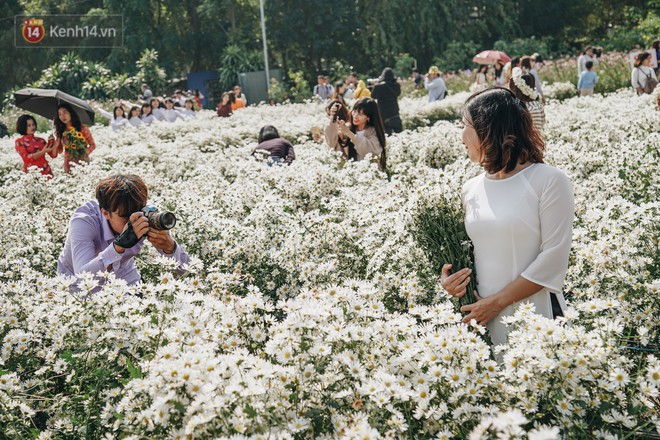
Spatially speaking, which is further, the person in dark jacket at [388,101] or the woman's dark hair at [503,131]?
the person in dark jacket at [388,101]

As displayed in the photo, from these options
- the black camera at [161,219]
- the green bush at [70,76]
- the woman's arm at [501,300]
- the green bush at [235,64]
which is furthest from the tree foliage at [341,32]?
the woman's arm at [501,300]

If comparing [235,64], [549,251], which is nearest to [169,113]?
[549,251]

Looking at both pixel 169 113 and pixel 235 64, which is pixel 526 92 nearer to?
pixel 169 113

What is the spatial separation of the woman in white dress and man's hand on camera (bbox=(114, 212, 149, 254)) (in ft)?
5.95

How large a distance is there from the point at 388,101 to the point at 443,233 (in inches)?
363

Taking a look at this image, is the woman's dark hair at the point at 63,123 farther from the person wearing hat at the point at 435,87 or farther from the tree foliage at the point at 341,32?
the tree foliage at the point at 341,32

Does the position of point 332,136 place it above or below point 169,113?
above

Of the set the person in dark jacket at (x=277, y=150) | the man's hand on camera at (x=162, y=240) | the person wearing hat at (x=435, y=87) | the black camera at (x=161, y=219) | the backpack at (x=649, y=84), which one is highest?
the black camera at (x=161, y=219)

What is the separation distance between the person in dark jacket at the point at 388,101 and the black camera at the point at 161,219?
902 centimetres

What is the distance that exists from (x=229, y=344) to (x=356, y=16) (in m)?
38.9

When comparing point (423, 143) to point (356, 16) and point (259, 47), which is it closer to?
point (356, 16)

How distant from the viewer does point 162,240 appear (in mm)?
3967

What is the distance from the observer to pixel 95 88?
103 feet

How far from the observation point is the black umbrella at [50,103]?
8898 mm
